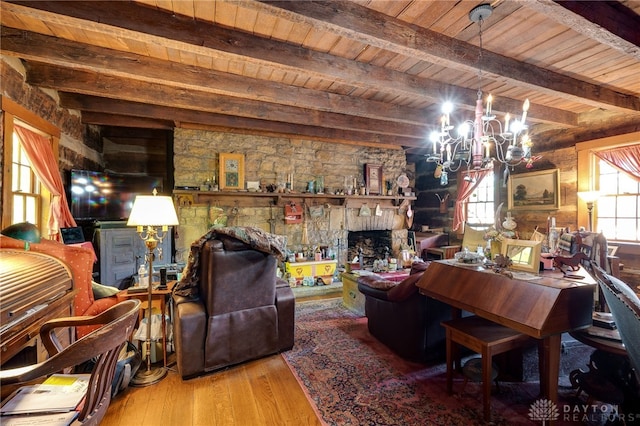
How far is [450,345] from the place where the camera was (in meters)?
1.99

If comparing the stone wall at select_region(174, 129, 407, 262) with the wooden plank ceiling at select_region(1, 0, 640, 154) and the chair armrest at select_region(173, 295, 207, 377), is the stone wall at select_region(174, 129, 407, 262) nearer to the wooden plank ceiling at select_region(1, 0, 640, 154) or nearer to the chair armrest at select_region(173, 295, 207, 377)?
the wooden plank ceiling at select_region(1, 0, 640, 154)

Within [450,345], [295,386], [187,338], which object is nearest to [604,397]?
[450,345]

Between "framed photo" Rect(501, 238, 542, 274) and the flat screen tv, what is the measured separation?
5.00m

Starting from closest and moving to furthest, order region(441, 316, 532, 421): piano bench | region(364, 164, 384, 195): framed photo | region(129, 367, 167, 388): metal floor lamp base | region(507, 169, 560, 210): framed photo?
region(441, 316, 532, 421): piano bench → region(129, 367, 167, 388): metal floor lamp base → region(507, 169, 560, 210): framed photo → region(364, 164, 384, 195): framed photo

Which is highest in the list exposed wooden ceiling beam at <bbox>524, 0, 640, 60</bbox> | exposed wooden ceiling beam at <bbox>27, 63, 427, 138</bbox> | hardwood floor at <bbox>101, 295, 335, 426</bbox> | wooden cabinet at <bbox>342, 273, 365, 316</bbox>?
exposed wooden ceiling beam at <bbox>27, 63, 427, 138</bbox>

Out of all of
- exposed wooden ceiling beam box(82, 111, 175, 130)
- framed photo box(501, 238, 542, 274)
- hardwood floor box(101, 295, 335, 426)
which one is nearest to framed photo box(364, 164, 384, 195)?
exposed wooden ceiling beam box(82, 111, 175, 130)

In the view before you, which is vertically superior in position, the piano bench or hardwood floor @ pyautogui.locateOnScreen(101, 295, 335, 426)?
the piano bench

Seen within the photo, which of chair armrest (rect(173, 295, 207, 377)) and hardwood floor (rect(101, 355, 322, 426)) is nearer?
hardwood floor (rect(101, 355, 322, 426))

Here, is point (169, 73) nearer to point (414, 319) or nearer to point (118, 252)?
point (118, 252)

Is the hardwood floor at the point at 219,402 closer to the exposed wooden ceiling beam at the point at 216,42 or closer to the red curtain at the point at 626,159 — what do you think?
the exposed wooden ceiling beam at the point at 216,42

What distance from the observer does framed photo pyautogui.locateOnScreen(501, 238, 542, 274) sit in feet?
6.15

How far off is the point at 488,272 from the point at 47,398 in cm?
248

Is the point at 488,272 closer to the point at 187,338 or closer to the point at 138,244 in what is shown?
the point at 187,338

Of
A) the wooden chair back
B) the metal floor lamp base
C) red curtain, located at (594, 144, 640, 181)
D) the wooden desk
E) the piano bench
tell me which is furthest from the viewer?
red curtain, located at (594, 144, 640, 181)
